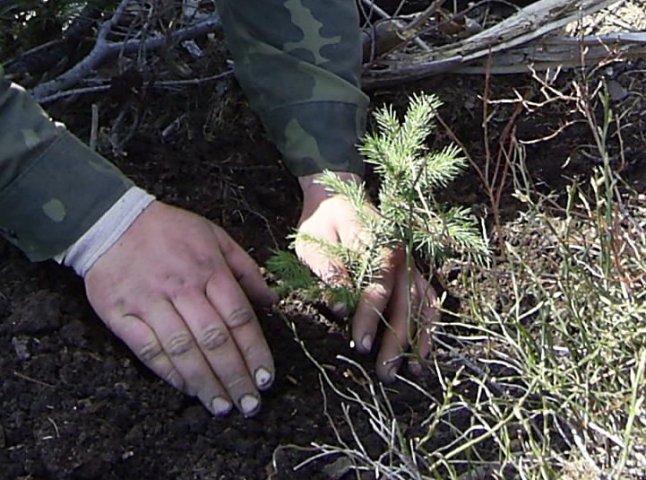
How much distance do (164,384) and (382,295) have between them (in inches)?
14.0

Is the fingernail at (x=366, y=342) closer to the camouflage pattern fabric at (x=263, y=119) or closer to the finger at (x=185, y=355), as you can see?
the finger at (x=185, y=355)

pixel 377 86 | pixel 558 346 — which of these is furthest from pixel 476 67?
pixel 558 346

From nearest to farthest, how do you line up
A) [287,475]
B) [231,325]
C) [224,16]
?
[287,475] < [231,325] < [224,16]

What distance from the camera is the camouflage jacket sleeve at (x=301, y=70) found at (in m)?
2.19

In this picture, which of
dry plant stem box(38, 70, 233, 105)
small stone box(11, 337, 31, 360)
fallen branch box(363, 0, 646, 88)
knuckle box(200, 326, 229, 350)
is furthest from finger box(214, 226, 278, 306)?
fallen branch box(363, 0, 646, 88)

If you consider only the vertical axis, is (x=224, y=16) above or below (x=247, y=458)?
above

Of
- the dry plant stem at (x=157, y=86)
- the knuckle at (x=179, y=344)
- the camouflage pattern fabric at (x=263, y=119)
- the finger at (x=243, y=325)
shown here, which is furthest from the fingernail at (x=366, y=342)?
the dry plant stem at (x=157, y=86)

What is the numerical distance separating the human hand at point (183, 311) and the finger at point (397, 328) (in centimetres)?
18

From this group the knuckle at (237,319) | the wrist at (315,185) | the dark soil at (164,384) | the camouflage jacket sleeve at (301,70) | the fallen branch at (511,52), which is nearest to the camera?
the dark soil at (164,384)

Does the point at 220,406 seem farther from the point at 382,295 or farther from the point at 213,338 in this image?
the point at 382,295

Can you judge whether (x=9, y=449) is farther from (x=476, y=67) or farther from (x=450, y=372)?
(x=476, y=67)

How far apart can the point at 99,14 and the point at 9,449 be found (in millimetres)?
1227

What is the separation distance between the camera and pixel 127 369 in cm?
179

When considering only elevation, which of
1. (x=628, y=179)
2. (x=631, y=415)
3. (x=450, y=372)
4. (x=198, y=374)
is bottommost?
(x=628, y=179)
